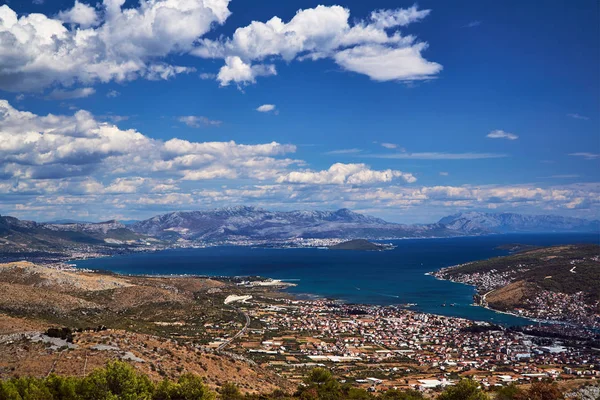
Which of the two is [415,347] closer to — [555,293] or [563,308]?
[563,308]

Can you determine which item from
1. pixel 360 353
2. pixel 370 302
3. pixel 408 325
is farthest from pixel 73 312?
pixel 370 302

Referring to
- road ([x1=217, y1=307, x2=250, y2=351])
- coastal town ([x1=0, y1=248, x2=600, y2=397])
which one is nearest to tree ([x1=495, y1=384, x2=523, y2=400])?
coastal town ([x1=0, y1=248, x2=600, y2=397])

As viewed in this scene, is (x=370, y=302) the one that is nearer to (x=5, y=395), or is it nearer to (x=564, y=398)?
(x=564, y=398)

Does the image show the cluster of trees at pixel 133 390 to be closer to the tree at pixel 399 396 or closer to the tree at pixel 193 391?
the tree at pixel 193 391

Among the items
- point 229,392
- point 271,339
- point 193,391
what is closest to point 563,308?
point 271,339

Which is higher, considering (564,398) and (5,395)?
(5,395)

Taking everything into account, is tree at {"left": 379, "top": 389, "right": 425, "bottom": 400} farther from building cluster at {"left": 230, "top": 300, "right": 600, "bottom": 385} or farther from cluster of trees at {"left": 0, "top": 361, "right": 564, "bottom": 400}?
building cluster at {"left": 230, "top": 300, "right": 600, "bottom": 385}

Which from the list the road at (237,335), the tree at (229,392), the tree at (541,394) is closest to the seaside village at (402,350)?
the road at (237,335)

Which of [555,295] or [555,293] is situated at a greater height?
[555,293]
